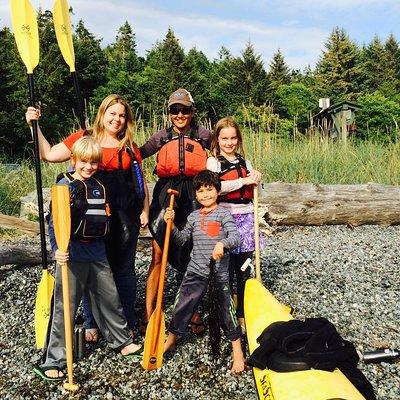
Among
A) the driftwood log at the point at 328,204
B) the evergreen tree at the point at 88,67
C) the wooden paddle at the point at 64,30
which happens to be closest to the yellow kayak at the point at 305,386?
the wooden paddle at the point at 64,30

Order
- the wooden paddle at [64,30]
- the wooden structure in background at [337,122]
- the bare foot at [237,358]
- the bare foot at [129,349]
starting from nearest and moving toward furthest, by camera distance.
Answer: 1. the bare foot at [237,358]
2. the bare foot at [129,349]
3. the wooden paddle at [64,30]
4. the wooden structure in background at [337,122]

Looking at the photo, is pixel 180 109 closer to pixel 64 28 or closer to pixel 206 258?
pixel 206 258

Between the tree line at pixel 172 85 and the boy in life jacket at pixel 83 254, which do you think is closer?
the boy in life jacket at pixel 83 254

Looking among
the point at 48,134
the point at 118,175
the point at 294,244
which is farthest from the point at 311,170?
the point at 48,134

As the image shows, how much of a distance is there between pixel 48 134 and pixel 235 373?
58.9 ft

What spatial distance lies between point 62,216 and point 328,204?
534 centimetres

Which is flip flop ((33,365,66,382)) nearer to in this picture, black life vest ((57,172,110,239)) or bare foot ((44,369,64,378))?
bare foot ((44,369,64,378))

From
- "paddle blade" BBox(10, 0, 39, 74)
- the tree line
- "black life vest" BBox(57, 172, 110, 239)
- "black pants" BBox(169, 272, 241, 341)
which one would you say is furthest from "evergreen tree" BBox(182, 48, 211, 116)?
"black life vest" BBox(57, 172, 110, 239)

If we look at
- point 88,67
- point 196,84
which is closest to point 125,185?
point 88,67

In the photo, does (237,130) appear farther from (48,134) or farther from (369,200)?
(48,134)

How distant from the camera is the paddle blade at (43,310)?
3348 mm

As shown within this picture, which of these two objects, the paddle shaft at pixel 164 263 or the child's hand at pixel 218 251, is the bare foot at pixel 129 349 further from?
the child's hand at pixel 218 251

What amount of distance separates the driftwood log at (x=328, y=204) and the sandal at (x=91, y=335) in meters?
3.73

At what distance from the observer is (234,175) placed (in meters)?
3.51
